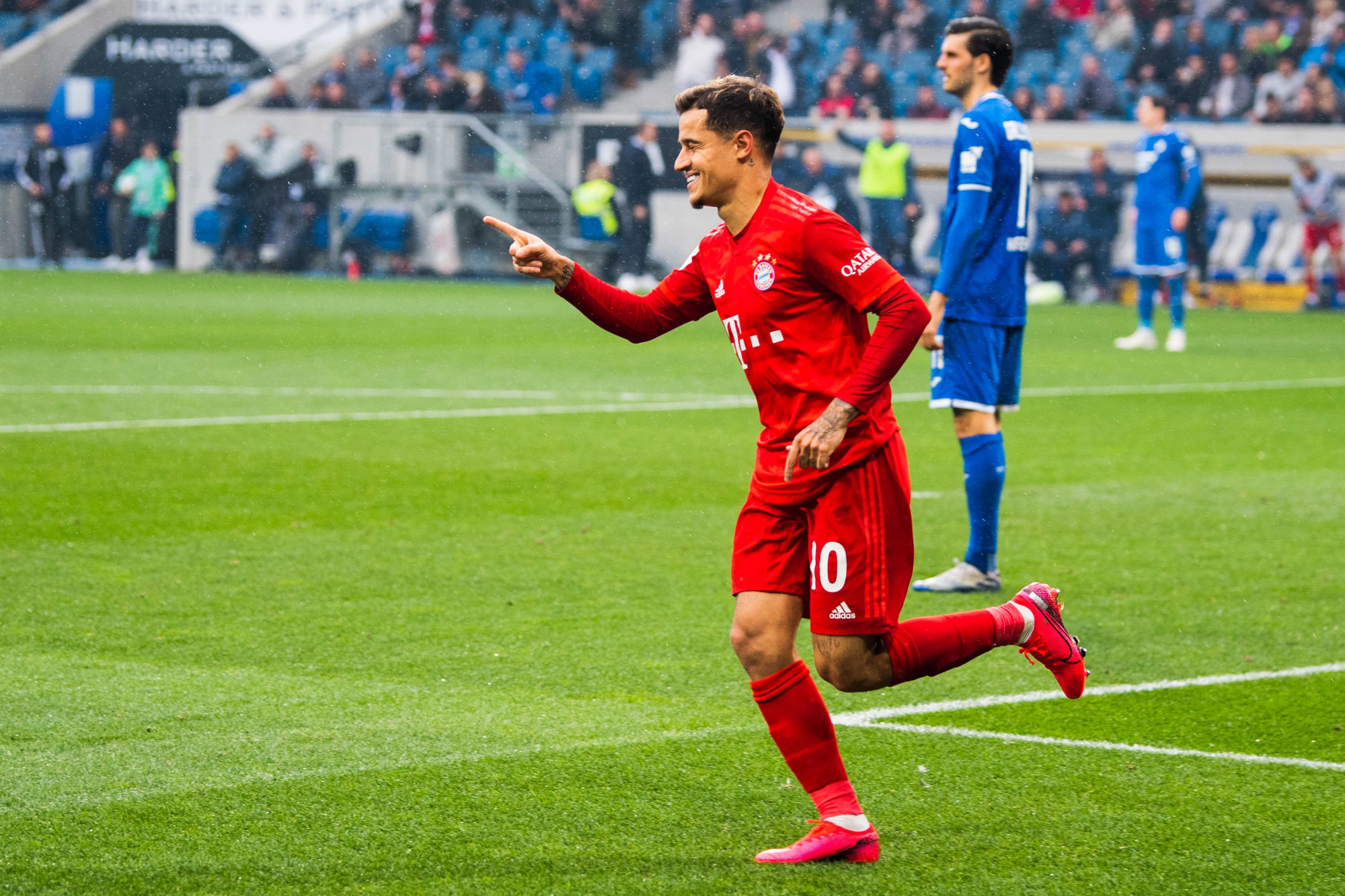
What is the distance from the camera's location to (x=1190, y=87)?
28281 mm

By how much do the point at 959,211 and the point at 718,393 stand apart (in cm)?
673

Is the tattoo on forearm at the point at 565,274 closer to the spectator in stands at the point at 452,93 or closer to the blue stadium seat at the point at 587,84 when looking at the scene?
the spectator in stands at the point at 452,93

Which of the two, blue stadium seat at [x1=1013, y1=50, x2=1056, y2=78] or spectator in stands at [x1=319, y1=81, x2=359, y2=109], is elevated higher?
blue stadium seat at [x1=1013, y1=50, x2=1056, y2=78]

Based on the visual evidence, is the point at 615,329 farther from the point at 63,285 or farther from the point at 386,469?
the point at 63,285

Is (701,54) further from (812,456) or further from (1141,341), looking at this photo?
(812,456)

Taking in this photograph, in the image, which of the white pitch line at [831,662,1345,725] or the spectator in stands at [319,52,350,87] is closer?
the white pitch line at [831,662,1345,725]

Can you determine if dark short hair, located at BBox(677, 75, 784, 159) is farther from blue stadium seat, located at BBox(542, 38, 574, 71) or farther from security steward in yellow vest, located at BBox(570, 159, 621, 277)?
blue stadium seat, located at BBox(542, 38, 574, 71)

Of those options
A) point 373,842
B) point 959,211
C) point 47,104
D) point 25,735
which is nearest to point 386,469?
point 959,211

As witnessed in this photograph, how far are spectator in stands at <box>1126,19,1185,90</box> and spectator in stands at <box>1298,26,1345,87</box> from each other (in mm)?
1942

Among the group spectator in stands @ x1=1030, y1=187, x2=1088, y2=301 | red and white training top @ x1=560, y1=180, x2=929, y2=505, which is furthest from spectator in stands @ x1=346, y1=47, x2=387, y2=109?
red and white training top @ x1=560, y1=180, x2=929, y2=505

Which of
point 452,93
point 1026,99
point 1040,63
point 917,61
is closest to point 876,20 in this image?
point 917,61

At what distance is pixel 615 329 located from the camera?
418 centimetres

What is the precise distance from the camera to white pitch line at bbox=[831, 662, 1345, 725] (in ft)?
15.5

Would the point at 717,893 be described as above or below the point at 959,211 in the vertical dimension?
below
